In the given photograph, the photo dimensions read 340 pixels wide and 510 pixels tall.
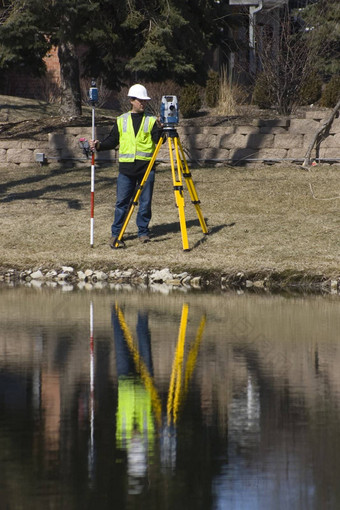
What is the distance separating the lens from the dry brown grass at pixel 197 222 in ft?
49.0

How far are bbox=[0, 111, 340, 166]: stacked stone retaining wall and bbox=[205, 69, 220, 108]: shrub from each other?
6922 mm

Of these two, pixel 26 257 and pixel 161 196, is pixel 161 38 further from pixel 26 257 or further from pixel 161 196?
pixel 26 257

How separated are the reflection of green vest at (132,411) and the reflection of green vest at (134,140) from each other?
7779mm

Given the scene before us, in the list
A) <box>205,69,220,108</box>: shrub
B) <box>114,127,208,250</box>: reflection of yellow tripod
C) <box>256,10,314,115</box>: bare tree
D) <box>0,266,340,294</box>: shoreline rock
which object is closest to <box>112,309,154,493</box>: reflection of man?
<box>0,266,340,294</box>: shoreline rock

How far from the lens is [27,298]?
41.2ft

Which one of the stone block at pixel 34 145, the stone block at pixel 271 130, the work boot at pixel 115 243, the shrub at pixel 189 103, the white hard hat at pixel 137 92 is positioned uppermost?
the white hard hat at pixel 137 92

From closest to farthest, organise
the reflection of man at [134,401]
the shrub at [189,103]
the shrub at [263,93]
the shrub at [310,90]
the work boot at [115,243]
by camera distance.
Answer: the reflection of man at [134,401] → the work boot at [115,243] → the shrub at [263,93] → the shrub at [189,103] → the shrub at [310,90]

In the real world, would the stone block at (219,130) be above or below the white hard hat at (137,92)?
below

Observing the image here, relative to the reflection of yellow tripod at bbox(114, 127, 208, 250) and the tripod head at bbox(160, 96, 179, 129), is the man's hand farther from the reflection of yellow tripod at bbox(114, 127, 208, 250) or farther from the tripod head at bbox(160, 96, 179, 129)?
the tripod head at bbox(160, 96, 179, 129)

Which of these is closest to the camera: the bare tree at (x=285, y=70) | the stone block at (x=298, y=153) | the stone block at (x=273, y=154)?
the stone block at (x=298, y=153)

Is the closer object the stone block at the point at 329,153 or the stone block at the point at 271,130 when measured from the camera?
the stone block at the point at 329,153

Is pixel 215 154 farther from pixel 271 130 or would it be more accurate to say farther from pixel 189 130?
pixel 271 130

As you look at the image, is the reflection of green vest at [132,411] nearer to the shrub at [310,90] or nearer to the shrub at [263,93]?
the shrub at [263,93]

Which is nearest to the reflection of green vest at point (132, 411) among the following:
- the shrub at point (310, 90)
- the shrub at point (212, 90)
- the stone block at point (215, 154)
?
the stone block at point (215, 154)
